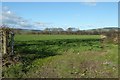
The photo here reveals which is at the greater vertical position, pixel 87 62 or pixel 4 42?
pixel 4 42

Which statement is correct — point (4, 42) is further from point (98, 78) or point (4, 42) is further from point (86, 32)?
point (86, 32)

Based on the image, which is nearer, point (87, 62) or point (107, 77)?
point (107, 77)

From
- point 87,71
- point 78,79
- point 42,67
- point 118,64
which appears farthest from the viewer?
point 118,64

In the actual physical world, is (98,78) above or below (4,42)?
below

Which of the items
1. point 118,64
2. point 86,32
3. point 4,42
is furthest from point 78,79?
point 86,32

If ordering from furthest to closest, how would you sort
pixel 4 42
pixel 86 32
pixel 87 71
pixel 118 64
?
pixel 86 32 → pixel 4 42 → pixel 118 64 → pixel 87 71

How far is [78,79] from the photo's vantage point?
39.0 feet

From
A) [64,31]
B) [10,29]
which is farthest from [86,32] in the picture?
[10,29]

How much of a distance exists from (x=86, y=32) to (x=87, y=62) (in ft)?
260

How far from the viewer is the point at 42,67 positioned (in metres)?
14.4

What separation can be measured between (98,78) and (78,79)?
0.94m

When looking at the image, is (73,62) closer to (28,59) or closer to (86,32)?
(28,59)

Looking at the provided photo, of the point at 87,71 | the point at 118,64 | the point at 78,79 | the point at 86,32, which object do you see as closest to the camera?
the point at 78,79

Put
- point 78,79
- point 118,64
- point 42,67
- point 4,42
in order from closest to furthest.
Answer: point 78,79 → point 42,67 → point 118,64 → point 4,42
